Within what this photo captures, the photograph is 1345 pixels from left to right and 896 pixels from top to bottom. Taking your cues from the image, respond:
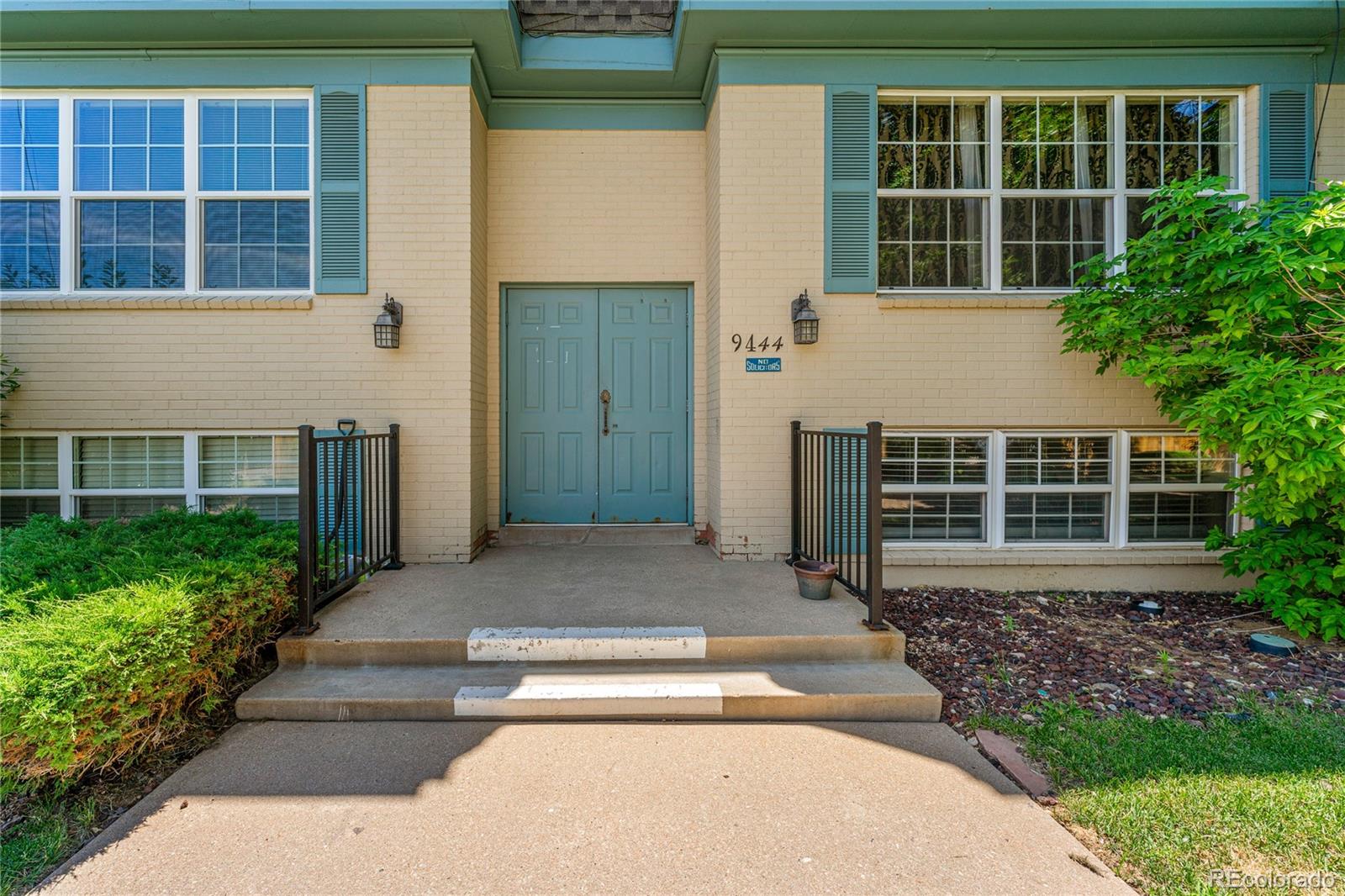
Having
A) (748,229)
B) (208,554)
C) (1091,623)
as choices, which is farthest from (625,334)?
(1091,623)

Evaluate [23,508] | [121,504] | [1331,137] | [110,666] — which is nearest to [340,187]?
[121,504]

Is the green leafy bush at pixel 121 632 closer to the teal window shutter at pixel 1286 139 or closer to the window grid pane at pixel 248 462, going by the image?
the window grid pane at pixel 248 462

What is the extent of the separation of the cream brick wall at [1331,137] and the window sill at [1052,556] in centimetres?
306

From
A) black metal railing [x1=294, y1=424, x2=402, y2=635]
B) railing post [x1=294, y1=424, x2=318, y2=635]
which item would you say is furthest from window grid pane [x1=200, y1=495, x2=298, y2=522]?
railing post [x1=294, y1=424, x2=318, y2=635]

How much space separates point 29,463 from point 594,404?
14.2 feet

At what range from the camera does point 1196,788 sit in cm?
220

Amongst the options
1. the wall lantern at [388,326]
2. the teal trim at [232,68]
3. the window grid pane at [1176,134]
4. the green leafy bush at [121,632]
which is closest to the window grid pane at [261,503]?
the green leafy bush at [121,632]

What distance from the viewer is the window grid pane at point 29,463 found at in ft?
15.4

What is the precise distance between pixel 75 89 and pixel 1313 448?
850 centimetres

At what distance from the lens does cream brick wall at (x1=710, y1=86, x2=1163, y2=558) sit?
15.3 ft

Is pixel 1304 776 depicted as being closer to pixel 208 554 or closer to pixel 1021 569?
pixel 1021 569

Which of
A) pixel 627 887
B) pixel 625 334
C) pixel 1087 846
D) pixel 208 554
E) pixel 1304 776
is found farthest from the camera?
pixel 625 334

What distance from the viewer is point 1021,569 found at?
4.82 meters

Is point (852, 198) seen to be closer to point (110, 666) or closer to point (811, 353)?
point (811, 353)
